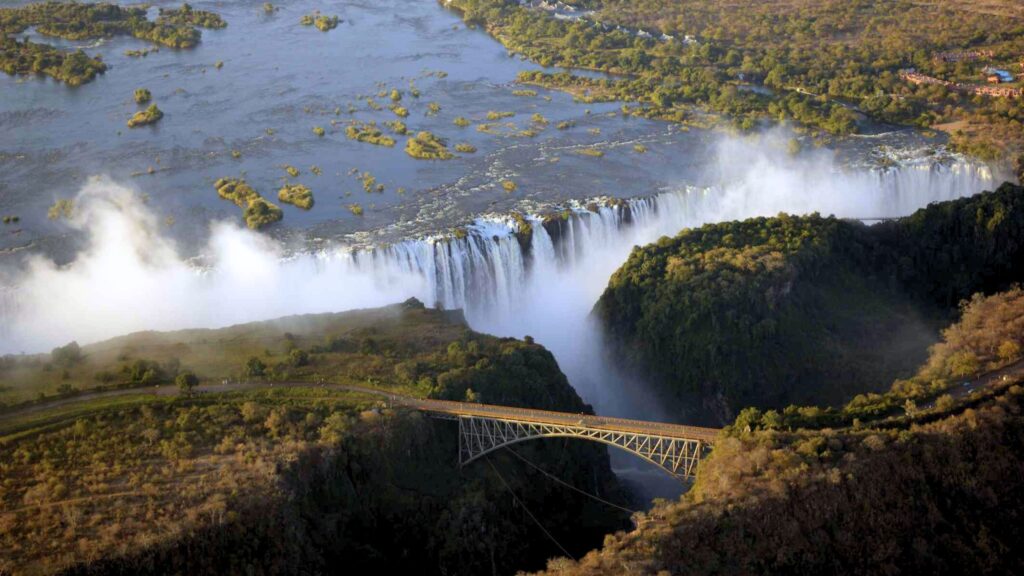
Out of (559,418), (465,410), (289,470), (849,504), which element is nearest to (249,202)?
(465,410)

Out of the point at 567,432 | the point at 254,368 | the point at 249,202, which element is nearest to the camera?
the point at 567,432

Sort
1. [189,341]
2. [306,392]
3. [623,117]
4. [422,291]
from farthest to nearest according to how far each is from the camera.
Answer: [623,117], [422,291], [189,341], [306,392]

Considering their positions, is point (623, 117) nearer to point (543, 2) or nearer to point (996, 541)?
point (543, 2)

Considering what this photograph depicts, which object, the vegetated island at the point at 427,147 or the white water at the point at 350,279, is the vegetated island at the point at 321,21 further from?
the white water at the point at 350,279

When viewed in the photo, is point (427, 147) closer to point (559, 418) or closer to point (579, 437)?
point (559, 418)

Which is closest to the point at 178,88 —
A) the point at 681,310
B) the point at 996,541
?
the point at 681,310
